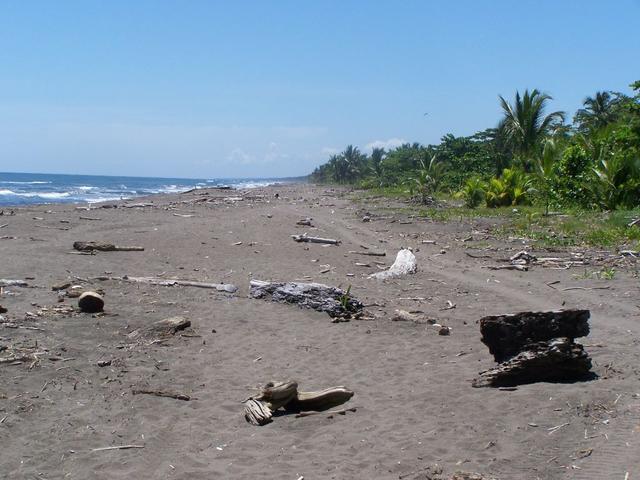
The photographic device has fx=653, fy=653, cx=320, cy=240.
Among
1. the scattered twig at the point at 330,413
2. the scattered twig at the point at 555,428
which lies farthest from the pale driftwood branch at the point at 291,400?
the scattered twig at the point at 555,428

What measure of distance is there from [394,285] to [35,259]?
6997mm

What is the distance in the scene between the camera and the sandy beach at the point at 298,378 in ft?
16.0

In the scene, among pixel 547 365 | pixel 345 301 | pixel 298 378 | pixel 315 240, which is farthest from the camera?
pixel 315 240

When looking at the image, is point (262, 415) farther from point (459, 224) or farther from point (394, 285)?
point (459, 224)

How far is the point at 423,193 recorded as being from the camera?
118 feet

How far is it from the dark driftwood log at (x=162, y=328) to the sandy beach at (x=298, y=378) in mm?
135

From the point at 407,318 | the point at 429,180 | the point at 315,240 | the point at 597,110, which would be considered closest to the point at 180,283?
the point at 407,318

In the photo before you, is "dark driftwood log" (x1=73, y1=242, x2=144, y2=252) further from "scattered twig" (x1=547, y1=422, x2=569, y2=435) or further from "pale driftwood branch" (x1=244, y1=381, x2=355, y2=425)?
"scattered twig" (x1=547, y1=422, x2=569, y2=435)

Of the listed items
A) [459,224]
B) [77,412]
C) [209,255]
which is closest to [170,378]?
[77,412]

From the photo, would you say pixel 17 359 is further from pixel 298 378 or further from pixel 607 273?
pixel 607 273

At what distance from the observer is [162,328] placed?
8.55m

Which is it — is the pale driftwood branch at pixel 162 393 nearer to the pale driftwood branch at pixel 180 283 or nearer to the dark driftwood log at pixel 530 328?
the dark driftwood log at pixel 530 328

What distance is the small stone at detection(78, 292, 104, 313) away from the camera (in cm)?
901

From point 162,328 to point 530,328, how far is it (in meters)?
4.72
